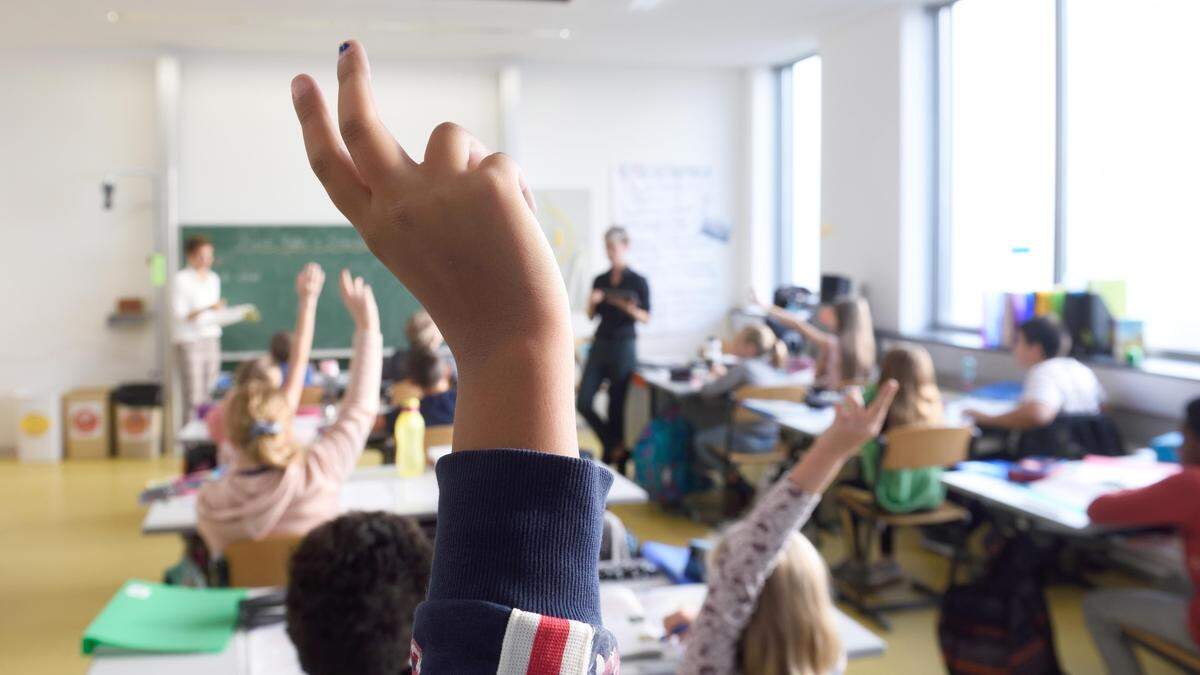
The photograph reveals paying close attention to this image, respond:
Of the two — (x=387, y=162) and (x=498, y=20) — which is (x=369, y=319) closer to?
(x=387, y=162)

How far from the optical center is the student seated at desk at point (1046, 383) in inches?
176

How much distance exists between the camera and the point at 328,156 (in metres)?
0.50

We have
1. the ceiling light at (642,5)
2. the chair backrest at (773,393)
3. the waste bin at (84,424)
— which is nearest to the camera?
the chair backrest at (773,393)

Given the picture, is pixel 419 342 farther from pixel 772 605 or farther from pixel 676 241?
pixel 676 241

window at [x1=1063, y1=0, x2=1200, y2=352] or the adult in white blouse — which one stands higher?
window at [x1=1063, y1=0, x2=1200, y2=352]

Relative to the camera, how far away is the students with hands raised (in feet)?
1.51

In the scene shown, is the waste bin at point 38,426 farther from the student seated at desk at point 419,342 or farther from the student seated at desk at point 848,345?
the student seated at desk at point 848,345

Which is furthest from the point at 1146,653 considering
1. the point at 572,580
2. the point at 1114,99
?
the point at 572,580

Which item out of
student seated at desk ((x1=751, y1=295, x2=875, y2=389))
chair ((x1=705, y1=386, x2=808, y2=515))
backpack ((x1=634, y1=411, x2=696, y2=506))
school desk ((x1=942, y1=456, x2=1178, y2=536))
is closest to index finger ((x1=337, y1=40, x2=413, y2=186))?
school desk ((x1=942, y1=456, x2=1178, y2=536))

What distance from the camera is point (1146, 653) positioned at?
Result: 3.82m

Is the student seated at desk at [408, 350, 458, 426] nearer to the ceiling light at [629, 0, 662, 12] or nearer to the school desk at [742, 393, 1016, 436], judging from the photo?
the school desk at [742, 393, 1016, 436]

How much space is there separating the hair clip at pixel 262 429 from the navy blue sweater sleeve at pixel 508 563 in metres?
2.51

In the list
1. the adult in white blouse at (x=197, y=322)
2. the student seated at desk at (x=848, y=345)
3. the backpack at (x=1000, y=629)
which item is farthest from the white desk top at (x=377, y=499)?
the adult in white blouse at (x=197, y=322)

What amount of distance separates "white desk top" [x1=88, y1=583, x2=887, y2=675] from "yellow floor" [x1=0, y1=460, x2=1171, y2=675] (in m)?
1.32
